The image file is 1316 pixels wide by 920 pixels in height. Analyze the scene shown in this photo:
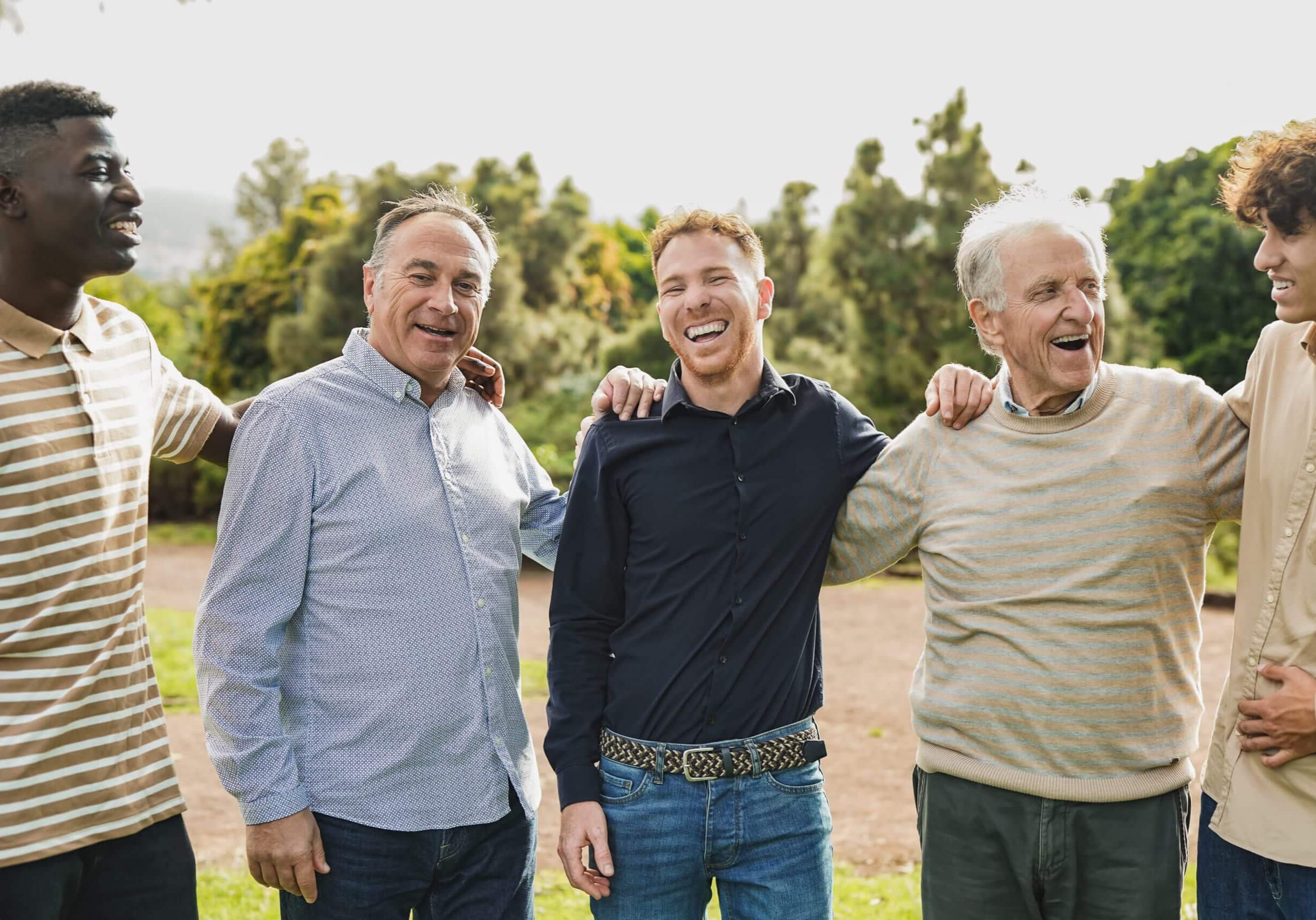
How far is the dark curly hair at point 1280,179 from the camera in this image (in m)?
2.44

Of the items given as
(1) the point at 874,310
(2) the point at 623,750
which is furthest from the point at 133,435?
(1) the point at 874,310

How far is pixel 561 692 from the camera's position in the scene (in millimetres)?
2908

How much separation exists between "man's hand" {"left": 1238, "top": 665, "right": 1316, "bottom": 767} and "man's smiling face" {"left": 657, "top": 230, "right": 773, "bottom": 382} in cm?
139

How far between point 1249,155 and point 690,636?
1676mm

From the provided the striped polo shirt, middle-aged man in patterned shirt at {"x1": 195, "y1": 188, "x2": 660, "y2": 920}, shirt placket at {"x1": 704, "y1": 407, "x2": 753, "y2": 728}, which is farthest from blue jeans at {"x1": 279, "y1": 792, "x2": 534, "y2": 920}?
shirt placket at {"x1": 704, "y1": 407, "x2": 753, "y2": 728}

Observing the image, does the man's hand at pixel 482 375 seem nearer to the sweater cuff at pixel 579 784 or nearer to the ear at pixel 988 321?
the sweater cuff at pixel 579 784

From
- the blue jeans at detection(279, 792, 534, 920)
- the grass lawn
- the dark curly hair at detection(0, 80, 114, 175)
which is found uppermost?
the dark curly hair at detection(0, 80, 114, 175)

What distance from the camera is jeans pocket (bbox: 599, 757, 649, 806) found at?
2.80m

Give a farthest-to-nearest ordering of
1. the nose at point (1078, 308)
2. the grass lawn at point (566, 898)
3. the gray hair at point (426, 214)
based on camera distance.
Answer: the grass lawn at point (566, 898) → the gray hair at point (426, 214) → the nose at point (1078, 308)

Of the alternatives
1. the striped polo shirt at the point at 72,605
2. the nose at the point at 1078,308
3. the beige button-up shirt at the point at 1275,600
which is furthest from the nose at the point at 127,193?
the beige button-up shirt at the point at 1275,600

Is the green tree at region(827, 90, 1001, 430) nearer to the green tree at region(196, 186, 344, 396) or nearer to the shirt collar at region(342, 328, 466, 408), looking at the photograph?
the green tree at region(196, 186, 344, 396)

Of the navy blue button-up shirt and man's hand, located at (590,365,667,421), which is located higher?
man's hand, located at (590,365,667,421)

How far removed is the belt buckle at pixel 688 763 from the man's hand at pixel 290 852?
86 centimetres

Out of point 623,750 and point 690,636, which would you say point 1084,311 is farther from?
point 623,750
